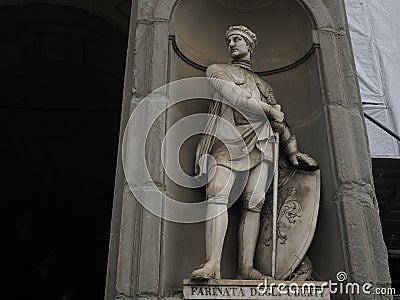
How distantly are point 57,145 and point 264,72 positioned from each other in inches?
246

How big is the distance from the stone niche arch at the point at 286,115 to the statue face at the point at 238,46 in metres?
0.44

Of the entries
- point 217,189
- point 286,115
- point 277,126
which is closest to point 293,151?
point 277,126

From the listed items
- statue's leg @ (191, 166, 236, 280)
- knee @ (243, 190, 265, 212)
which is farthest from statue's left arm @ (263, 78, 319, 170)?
statue's leg @ (191, 166, 236, 280)

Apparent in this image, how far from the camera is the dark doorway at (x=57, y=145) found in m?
8.53

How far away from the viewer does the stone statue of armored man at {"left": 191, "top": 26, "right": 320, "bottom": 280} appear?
176 inches

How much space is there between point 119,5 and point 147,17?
98.2 inches

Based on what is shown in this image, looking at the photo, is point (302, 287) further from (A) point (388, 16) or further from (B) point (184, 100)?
(A) point (388, 16)

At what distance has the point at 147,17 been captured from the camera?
5223mm

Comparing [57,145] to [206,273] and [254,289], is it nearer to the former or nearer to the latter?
A: [206,273]

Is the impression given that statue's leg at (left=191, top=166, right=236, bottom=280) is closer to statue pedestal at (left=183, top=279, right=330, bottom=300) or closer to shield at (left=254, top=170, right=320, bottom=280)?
statue pedestal at (left=183, top=279, right=330, bottom=300)

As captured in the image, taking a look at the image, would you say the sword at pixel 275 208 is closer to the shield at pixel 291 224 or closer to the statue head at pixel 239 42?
the shield at pixel 291 224

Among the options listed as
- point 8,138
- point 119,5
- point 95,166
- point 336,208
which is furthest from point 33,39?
point 336,208

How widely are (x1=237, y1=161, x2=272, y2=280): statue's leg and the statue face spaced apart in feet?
3.47

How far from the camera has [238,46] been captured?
526cm
